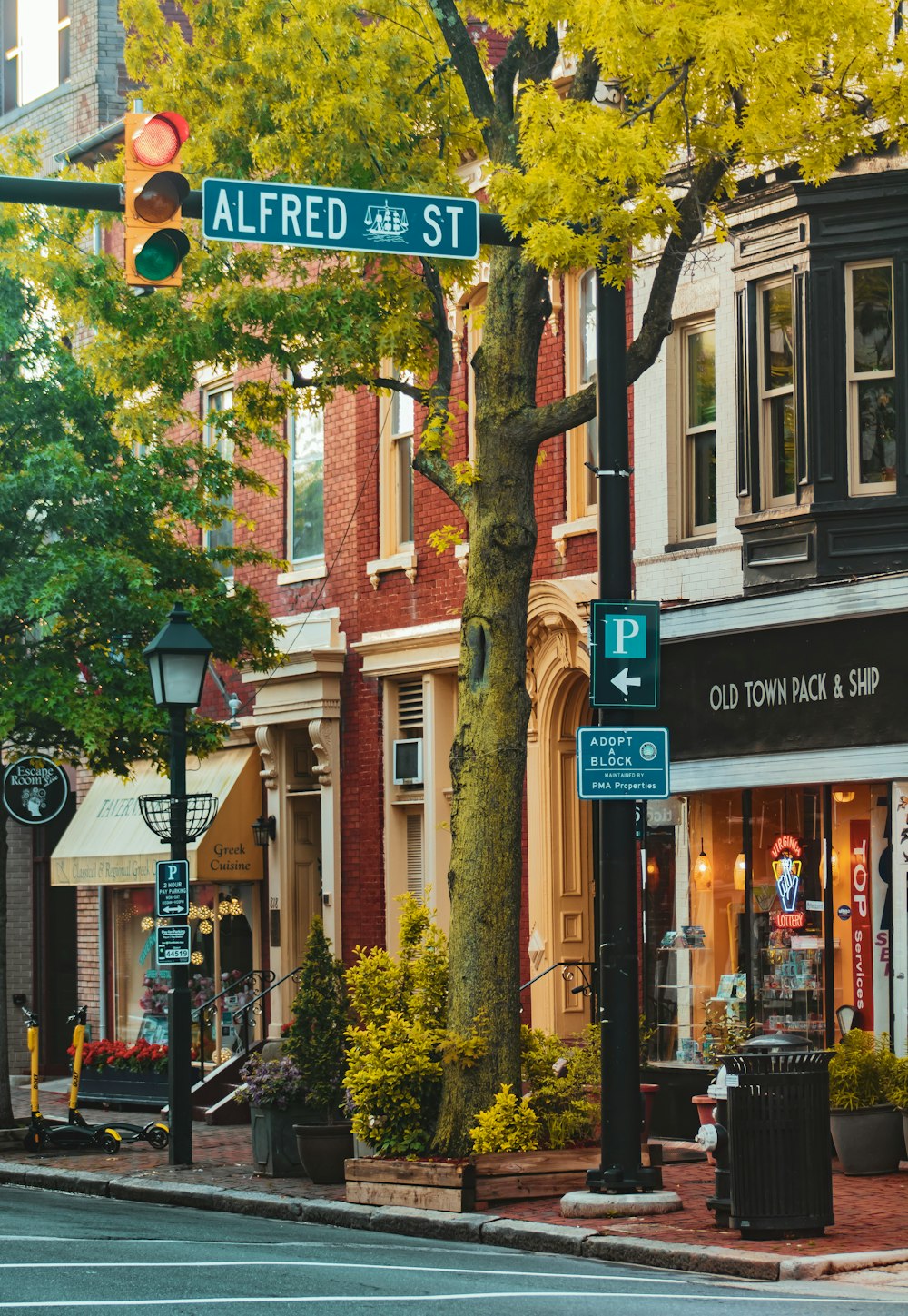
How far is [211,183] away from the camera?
1139 centimetres

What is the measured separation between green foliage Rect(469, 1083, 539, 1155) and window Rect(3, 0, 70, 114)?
20.8 meters

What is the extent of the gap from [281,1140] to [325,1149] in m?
0.71

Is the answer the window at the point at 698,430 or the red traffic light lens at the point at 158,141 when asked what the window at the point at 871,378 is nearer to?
the window at the point at 698,430

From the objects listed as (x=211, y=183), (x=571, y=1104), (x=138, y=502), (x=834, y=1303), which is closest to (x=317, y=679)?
(x=138, y=502)

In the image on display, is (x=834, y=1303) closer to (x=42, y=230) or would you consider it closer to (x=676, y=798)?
(x=676, y=798)

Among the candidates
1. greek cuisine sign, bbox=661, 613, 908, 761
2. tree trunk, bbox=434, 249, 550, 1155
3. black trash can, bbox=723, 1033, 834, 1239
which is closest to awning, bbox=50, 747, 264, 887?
greek cuisine sign, bbox=661, 613, 908, 761

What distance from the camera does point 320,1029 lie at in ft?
52.6

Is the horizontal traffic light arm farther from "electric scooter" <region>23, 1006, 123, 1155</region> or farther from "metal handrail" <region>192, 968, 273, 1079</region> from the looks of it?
"metal handrail" <region>192, 968, 273, 1079</region>

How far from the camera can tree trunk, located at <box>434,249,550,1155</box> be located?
1448 cm

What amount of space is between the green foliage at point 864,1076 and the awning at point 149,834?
34.3 ft

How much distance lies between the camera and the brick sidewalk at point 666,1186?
11742 millimetres

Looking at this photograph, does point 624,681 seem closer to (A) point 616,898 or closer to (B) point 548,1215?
(A) point 616,898

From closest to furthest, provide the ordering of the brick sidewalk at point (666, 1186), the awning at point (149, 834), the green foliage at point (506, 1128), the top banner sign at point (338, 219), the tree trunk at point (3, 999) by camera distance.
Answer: the top banner sign at point (338, 219), the brick sidewalk at point (666, 1186), the green foliage at point (506, 1128), the tree trunk at point (3, 999), the awning at point (149, 834)

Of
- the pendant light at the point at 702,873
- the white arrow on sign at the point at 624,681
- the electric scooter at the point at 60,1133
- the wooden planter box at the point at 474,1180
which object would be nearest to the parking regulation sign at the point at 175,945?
the electric scooter at the point at 60,1133
